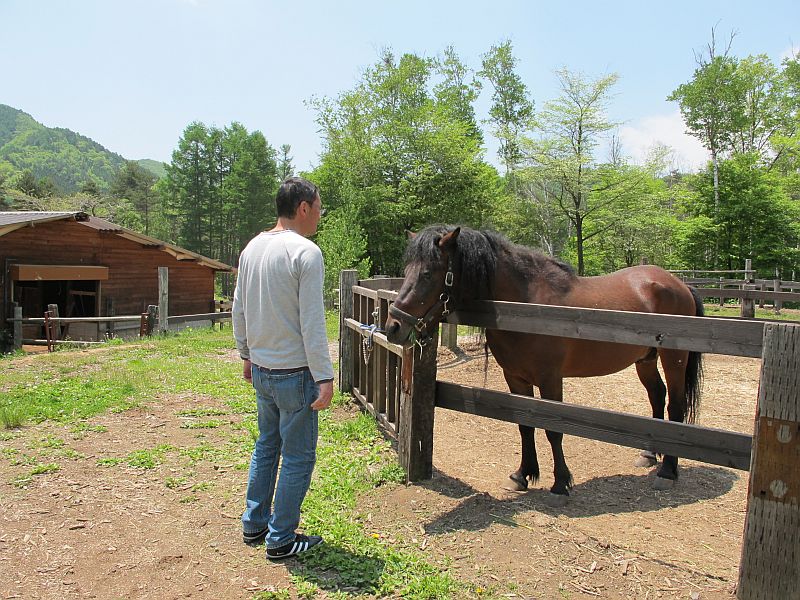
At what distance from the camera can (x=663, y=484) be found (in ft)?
15.2

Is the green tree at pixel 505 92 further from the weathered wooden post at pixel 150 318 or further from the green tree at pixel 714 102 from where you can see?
the weathered wooden post at pixel 150 318

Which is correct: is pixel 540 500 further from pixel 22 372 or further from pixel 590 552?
pixel 22 372

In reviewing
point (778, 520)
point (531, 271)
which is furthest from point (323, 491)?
point (778, 520)

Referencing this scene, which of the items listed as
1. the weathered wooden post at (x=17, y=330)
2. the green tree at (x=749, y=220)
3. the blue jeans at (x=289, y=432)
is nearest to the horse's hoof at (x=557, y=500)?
the blue jeans at (x=289, y=432)

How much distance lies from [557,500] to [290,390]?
7.74 ft

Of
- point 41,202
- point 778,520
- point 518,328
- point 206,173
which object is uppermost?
point 206,173

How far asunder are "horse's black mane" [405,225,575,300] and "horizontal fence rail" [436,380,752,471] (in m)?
0.79

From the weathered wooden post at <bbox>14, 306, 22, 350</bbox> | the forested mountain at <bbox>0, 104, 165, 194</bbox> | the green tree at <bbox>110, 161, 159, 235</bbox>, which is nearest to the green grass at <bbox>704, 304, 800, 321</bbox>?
the weathered wooden post at <bbox>14, 306, 22, 350</bbox>

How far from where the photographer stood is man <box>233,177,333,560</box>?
2773mm

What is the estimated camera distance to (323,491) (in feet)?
12.7

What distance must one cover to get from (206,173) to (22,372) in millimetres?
48324

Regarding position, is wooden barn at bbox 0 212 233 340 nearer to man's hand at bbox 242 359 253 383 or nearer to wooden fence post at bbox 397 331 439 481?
man's hand at bbox 242 359 253 383

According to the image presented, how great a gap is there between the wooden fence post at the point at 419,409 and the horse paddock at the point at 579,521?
0.53 feet

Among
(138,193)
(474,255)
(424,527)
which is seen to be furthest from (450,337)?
(138,193)
